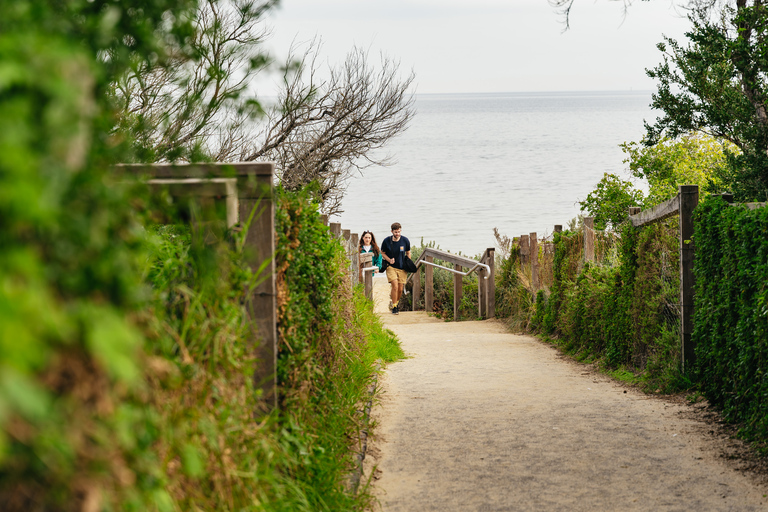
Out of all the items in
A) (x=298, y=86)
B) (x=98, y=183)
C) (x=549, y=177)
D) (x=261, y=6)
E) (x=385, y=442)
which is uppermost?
(x=549, y=177)

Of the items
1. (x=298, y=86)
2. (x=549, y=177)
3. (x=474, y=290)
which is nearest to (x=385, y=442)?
(x=298, y=86)

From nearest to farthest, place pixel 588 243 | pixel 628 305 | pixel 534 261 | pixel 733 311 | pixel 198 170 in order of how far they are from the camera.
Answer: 1. pixel 198 170
2. pixel 733 311
3. pixel 628 305
4. pixel 588 243
5. pixel 534 261

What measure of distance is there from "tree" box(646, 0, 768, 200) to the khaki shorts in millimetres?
6272

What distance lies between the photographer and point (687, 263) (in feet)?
21.0

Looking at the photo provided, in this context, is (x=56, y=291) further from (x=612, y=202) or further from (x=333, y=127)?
(x=612, y=202)

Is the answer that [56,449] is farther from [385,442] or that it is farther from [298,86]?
[298,86]

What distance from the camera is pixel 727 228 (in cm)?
533

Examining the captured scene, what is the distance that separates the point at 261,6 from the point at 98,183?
15.2ft

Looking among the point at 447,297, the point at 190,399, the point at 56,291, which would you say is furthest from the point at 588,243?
the point at 56,291

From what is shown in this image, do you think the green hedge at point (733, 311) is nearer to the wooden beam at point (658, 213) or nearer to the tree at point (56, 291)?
the wooden beam at point (658, 213)

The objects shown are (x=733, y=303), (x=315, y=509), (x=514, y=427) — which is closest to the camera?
(x=315, y=509)

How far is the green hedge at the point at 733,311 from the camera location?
462 cm

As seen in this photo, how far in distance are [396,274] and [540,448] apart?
1030 centimetres

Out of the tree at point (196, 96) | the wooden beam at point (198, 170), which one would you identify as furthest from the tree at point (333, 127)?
the wooden beam at point (198, 170)
